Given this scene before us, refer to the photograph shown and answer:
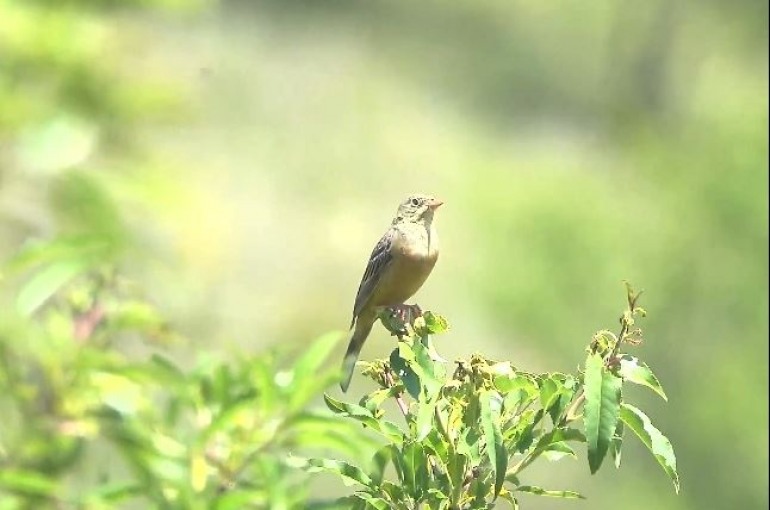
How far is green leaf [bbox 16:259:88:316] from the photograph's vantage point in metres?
1.22

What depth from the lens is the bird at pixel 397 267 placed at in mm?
2104

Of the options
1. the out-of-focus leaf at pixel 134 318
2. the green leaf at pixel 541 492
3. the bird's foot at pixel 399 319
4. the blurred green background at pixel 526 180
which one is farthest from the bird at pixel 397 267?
the blurred green background at pixel 526 180

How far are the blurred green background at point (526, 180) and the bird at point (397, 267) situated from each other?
342 cm

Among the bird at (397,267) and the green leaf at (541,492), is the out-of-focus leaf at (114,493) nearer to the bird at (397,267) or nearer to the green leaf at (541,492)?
the green leaf at (541,492)

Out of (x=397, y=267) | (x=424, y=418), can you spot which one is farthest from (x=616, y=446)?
(x=397, y=267)

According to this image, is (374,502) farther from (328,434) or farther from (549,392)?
(328,434)

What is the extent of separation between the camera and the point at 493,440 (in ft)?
3.33

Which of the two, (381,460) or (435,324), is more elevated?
(435,324)

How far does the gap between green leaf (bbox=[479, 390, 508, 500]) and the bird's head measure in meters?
1.27

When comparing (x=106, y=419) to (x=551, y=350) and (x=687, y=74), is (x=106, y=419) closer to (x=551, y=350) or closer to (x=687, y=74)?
(x=551, y=350)

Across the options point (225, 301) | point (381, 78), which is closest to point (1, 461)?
point (225, 301)

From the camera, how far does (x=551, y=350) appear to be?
8531mm

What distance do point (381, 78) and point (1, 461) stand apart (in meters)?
9.90

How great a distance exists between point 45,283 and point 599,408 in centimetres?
60
